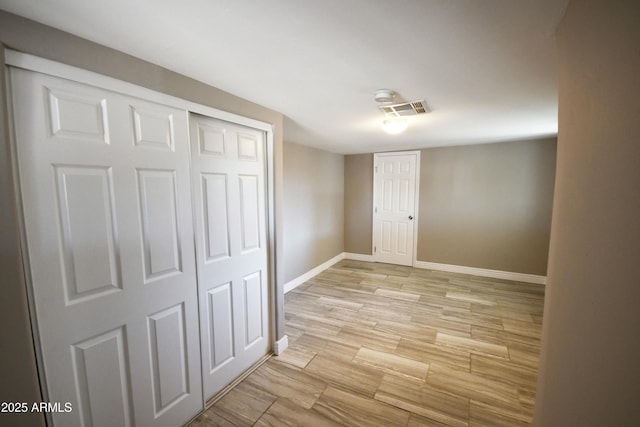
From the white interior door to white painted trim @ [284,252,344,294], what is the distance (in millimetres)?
847

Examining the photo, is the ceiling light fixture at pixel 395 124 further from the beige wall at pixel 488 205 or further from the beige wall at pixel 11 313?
the beige wall at pixel 488 205

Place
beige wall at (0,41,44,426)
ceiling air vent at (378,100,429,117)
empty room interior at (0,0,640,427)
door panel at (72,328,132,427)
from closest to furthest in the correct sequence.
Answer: empty room interior at (0,0,640,427) < beige wall at (0,41,44,426) < door panel at (72,328,132,427) < ceiling air vent at (378,100,429,117)

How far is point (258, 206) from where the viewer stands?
218 centimetres

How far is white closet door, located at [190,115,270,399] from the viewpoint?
1.75 meters

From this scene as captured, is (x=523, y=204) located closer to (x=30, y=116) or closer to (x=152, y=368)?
(x=152, y=368)

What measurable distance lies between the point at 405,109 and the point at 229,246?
1863 mm

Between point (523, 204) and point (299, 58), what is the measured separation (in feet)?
14.1

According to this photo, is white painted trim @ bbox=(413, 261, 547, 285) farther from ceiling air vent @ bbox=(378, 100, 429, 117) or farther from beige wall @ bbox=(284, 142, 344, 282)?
ceiling air vent @ bbox=(378, 100, 429, 117)

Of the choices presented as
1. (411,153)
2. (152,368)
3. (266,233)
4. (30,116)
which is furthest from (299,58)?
(411,153)

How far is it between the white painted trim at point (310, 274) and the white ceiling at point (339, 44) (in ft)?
8.79

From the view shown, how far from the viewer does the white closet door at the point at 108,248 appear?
108 cm

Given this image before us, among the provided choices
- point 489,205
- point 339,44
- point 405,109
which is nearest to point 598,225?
point 339,44

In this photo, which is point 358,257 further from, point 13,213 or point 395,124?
point 13,213

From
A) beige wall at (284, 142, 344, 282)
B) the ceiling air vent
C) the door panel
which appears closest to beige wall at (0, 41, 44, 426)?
the door panel
